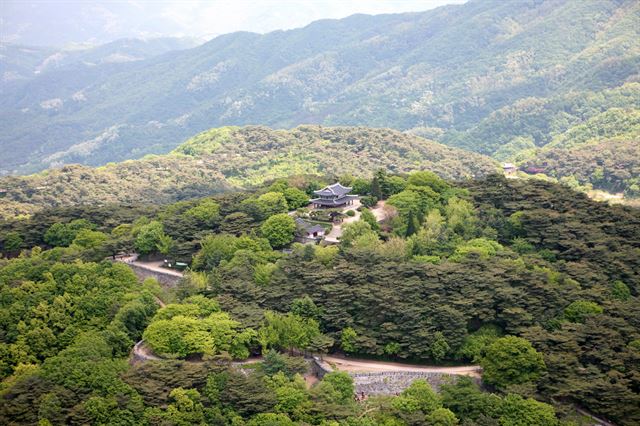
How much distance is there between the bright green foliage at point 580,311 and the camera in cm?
4856

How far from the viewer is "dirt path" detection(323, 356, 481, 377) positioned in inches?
1804

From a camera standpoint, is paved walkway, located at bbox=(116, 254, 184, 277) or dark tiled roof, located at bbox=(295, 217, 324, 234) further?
dark tiled roof, located at bbox=(295, 217, 324, 234)

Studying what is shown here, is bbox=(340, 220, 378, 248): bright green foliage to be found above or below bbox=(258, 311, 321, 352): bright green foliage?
above

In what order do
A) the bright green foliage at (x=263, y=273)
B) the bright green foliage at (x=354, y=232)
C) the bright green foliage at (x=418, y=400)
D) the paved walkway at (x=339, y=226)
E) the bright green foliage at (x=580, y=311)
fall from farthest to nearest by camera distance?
the paved walkway at (x=339, y=226), the bright green foliage at (x=354, y=232), the bright green foliage at (x=263, y=273), the bright green foliage at (x=580, y=311), the bright green foliage at (x=418, y=400)

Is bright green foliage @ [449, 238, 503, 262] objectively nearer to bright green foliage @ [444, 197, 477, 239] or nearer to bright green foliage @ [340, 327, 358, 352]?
bright green foliage @ [444, 197, 477, 239]

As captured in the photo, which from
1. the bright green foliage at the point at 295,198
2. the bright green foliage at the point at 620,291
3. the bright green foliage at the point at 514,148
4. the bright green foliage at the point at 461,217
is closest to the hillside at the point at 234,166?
the bright green foliage at the point at 514,148

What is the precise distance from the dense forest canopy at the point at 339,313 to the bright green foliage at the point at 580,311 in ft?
0.48

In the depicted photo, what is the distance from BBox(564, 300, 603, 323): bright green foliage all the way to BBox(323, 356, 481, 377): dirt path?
22.6 ft

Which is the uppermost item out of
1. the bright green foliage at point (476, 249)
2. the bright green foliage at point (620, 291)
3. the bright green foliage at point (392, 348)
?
the bright green foliage at point (476, 249)

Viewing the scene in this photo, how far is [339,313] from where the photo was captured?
4962 cm

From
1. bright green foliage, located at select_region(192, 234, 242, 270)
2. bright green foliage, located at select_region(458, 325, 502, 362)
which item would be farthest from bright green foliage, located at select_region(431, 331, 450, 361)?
bright green foliage, located at select_region(192, 234, 242, 270)

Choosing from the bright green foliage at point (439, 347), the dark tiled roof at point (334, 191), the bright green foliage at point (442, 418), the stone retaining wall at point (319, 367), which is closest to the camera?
the bright green foliage at point (442, 418)

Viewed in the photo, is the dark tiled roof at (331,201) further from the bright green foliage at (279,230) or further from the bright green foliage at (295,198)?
the bright green foliage at (279,230)

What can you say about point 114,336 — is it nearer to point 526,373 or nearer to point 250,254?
point 250,254
